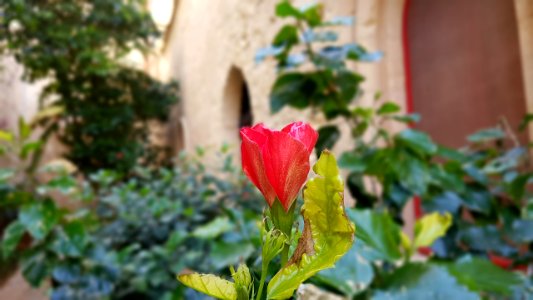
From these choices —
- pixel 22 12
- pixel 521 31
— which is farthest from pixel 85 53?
pixel 521 31

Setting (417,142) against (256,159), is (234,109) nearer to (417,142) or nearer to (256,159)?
(417,142)

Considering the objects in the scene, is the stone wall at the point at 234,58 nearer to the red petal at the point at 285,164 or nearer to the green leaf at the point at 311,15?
the green leaf at the point at 311,15

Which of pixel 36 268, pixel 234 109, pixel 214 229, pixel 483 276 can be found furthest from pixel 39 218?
pixel 234 109

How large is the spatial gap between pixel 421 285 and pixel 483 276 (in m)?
0.21

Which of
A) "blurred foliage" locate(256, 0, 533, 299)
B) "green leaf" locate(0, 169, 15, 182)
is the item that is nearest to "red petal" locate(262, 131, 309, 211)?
"blurred foliage" locate(256, 0, 533, 299)

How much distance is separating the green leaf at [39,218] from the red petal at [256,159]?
120 centimetres

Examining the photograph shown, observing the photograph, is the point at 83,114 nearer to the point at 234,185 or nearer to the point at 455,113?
the point at 234,185

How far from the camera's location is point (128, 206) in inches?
86.5

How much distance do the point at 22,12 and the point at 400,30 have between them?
4.01m

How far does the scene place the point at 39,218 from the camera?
1.23 meters

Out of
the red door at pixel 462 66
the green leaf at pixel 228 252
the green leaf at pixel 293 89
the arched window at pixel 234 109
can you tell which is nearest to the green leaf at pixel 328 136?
the green leaf at pixel 293 89

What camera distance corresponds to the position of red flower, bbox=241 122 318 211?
0.18 m

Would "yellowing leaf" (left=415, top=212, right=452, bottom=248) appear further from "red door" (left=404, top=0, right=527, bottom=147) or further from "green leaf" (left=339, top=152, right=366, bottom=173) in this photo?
"red door" (left=404, top=0, right=527, bottom=147)

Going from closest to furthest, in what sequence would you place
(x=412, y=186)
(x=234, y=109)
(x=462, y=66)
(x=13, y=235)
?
(x=412, y=186) < (x=13, y=235) < (x=462, y=66) < (x=234, y=109)
